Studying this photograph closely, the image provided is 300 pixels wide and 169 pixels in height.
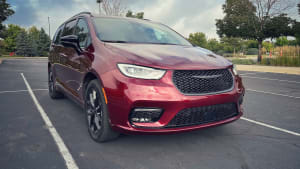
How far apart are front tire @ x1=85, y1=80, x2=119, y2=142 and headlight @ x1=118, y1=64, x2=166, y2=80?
18.2 inches

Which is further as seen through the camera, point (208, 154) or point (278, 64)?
point (278, 64)

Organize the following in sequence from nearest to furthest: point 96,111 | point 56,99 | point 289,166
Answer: point 289,166
point 96,111
point 56,99

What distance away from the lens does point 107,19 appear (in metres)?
3.77

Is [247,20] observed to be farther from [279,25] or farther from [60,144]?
[60,144]

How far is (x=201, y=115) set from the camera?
2582mm

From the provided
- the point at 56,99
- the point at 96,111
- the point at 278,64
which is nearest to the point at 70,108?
the point at 56,99

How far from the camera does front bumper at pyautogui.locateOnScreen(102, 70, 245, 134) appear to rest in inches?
94.2

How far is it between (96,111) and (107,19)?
1.62m

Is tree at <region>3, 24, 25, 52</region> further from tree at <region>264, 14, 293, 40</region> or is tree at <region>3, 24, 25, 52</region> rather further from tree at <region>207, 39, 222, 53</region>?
tree at <region>264, 14, 293, 40</region>

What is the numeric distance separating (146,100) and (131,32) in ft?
5.24

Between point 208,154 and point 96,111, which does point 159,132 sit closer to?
point 208,154

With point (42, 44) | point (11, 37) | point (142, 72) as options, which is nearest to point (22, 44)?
point (42, 44)

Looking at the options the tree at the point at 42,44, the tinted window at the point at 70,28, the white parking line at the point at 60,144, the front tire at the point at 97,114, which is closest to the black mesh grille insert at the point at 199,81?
the front tire at the point at 97,114

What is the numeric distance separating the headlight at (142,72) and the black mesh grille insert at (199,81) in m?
0.17
